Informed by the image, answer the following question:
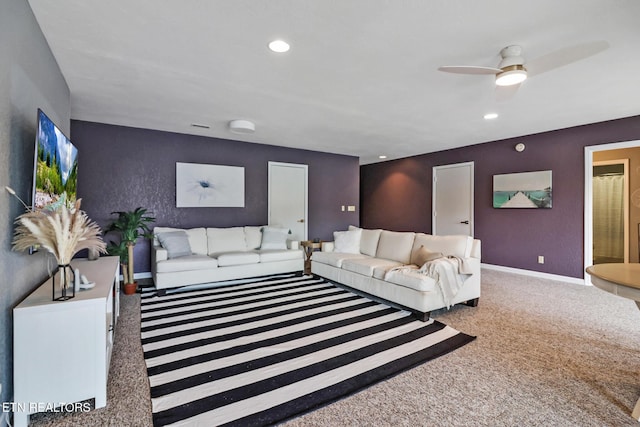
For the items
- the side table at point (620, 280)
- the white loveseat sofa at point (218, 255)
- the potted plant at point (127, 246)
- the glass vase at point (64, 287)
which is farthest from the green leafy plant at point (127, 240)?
the side table at point (620, 280)

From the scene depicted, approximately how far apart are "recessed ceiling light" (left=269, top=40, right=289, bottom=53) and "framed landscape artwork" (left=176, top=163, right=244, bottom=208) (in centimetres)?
328

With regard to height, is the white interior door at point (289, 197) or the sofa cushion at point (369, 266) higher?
the white interior door at point (289, 197)

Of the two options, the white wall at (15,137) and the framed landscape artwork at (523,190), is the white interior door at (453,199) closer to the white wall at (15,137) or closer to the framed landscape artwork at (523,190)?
the framed landscape artwork at (523,190)

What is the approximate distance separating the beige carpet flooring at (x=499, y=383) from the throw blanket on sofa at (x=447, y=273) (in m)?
0.28

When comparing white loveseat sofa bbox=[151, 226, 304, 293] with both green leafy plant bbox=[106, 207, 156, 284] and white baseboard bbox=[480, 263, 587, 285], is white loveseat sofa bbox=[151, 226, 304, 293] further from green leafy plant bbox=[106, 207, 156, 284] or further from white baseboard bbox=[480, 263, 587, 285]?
white baseboard bbox=[480, 263, 587, 285]

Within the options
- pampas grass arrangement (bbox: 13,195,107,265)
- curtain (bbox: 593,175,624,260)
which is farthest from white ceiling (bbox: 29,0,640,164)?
curtain (bbox: 593,175,624,260)

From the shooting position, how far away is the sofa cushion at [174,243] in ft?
13.6

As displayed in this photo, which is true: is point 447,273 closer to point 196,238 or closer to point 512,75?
point 512,75

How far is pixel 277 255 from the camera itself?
185 inches

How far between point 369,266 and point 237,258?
193 centimetres

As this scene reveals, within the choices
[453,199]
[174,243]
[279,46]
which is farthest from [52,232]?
[453,199]

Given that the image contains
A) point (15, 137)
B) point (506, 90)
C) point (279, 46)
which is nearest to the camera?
point (15, 137)

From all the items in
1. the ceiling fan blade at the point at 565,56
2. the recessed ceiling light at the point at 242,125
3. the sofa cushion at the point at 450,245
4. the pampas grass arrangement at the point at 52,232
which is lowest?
the sofa cushion at the point at 450,245

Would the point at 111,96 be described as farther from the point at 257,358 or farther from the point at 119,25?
the point at 257,358
